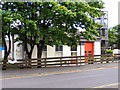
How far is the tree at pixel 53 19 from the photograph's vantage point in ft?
46.5

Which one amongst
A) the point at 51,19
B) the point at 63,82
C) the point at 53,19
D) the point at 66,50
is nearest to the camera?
the point at 63,82

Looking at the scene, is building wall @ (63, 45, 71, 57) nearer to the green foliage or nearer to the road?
the green foliage

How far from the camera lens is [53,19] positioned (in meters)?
15.6

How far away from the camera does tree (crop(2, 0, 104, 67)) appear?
14.2m

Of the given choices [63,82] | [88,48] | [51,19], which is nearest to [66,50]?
[88,48]

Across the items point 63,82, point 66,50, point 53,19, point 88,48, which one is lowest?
point 63,82

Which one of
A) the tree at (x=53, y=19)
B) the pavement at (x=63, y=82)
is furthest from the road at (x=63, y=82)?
the tree at (x=53, y=19)

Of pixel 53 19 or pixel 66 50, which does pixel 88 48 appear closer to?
pixel 66 50

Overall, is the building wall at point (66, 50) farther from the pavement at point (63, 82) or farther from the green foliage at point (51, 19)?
the pavement at point (63, 82)

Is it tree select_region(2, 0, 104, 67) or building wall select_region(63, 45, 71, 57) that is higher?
tree select_region(2, 0, 104, 67)

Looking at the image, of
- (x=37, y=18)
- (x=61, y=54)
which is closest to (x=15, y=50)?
(x=61, y=54)

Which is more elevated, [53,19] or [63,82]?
[53,19]

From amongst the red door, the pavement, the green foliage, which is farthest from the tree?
the red door

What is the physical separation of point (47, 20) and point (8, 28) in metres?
3.56
